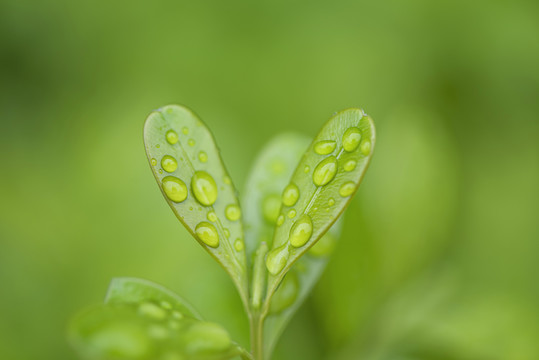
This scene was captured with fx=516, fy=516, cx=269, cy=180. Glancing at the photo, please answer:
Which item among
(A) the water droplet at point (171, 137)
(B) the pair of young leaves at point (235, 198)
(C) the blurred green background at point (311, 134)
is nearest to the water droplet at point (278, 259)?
(B) the pair of young leaves at point (235, 198)

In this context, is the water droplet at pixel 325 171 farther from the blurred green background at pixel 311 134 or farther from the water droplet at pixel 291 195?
the blurred green background at pixel 311 134

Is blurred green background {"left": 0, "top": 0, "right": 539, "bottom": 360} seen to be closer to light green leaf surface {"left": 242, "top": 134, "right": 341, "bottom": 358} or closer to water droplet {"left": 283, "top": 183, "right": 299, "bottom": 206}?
light green leaf surface {"left": 242, "top": 134, "right": 341, "bottom": 358}

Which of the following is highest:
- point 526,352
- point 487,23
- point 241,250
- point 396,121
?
point 487,23

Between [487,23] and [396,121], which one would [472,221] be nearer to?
[396,121]

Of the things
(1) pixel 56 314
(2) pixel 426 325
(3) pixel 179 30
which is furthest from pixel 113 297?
(3) pixel 179 30

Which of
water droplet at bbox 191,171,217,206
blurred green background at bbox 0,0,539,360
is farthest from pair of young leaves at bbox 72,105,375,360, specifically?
blurred green background at bbox 0,0,539,360

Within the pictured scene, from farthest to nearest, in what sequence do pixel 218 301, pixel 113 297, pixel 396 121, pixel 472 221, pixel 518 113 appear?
pixel 518 113 < pixel 472 221 < pixel 396 121 < pixel 218 301 < pixel 113 297
